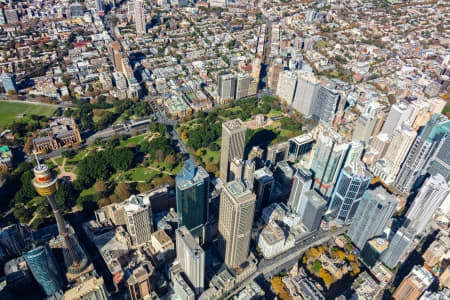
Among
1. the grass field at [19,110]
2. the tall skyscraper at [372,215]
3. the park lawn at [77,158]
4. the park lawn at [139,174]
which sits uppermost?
the tall skyscraper at [372,215]

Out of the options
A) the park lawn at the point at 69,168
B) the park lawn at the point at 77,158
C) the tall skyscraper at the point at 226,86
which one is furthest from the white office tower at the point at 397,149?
the park lawn at the point at 69,168

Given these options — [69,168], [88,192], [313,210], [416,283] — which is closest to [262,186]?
[313,210]

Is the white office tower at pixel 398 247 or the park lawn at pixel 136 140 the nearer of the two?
the white office tower at pixel 398 247

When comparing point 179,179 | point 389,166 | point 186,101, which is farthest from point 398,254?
point 186,101

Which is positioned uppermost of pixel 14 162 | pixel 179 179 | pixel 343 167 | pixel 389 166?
pixel 179 179

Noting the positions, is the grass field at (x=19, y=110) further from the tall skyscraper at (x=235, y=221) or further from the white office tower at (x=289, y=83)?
the white office tower at (x=289, y=83)

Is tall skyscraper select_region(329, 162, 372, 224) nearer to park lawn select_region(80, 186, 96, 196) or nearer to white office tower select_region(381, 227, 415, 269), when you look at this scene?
white office tower select_region(381, 227, 415, 269)

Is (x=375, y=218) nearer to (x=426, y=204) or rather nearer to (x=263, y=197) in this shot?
(x=426, y=204)
